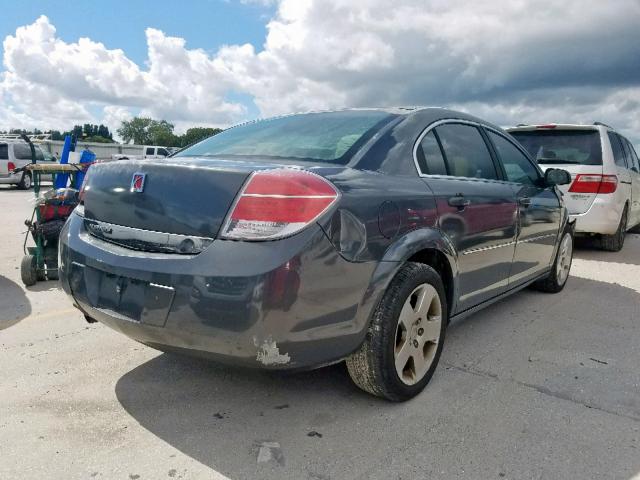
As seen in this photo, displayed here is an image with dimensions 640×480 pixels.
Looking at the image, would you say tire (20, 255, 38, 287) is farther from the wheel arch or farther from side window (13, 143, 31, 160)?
side window (13, 143, 31, 160)

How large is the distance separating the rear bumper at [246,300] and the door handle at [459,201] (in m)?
0.85

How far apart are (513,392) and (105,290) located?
2097 millimetres

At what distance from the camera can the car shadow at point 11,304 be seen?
3904 millimetres

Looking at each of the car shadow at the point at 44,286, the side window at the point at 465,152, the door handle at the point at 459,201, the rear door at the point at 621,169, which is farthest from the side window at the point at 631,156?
the car shadow at the point at 44,286

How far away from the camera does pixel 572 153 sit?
6754 mm

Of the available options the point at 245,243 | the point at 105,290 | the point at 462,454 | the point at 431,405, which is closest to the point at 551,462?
the point at 462,454

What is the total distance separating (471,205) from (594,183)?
4355mm

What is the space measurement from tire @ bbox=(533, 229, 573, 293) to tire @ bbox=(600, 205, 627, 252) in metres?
2.64

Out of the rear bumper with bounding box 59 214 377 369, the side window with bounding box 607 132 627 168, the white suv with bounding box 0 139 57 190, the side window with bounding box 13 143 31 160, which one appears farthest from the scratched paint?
the side window with bounding box 13 143 31 160

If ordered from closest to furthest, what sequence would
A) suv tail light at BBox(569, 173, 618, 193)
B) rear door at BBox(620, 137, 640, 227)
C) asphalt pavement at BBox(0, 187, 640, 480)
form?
asphalt pavement at BBox(0, 187, 640, 480)
suv tail light at BBox(569, 173, 618, 193)
rear door at BBox(620, 137, 640, 227)

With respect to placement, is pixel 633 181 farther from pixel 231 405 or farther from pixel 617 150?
pixel 231 405

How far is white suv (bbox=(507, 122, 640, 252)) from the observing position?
259 inches

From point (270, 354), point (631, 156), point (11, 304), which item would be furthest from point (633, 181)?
point (11, 304)

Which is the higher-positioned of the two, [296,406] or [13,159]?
[13,159]
